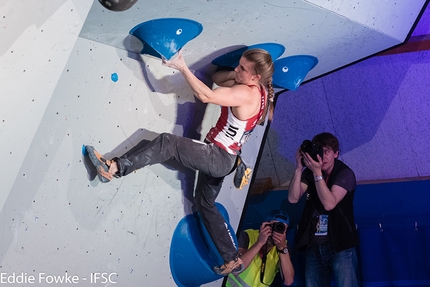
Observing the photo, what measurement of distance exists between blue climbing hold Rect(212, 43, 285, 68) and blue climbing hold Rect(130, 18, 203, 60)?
0.40m

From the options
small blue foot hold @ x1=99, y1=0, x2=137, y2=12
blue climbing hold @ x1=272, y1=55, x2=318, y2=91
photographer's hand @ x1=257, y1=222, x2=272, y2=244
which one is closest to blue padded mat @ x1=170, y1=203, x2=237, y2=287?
photographer's hand @ x1=257, y1=222, x2=272, y2=244

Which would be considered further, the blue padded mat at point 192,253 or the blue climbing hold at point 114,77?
the blue padded mat at point 192,253

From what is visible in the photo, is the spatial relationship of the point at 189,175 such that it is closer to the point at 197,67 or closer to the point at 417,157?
the point at 197,67

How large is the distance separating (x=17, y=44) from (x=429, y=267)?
9.78 feet

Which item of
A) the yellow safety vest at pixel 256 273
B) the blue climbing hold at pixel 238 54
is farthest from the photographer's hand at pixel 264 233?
the blue climbing hold at pixel 238 54

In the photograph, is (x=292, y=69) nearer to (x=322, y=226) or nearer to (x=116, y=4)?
(x=322, y=226)

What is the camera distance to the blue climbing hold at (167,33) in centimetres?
243

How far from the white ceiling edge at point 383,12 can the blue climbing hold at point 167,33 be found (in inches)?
22.9

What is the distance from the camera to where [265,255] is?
144 inches

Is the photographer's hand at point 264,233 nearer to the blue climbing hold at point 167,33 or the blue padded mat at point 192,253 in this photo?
the blue padded mat at point 192,253

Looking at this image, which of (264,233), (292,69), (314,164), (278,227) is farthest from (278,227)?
(292,69)

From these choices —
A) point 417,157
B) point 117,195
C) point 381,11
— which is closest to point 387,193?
point 417,157

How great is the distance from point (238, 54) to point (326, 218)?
1.29 meters

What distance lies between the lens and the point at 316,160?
3447 millimetres
